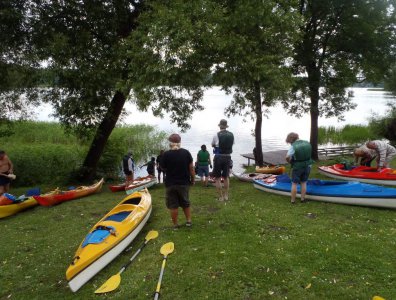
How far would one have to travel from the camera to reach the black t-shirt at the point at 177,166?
23.3 feet

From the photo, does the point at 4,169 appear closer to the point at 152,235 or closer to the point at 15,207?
the point at 15,207

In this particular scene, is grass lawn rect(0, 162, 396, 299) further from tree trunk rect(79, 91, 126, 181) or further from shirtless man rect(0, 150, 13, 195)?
tree trunk rect(79, 91, 126, 181)

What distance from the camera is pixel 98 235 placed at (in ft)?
22.3

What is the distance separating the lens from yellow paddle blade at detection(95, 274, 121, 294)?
5473mm

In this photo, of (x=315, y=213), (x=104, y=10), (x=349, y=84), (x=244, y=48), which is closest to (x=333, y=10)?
(x=349, y=84)

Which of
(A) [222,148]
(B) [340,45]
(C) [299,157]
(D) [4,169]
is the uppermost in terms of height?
(B) [340,45]

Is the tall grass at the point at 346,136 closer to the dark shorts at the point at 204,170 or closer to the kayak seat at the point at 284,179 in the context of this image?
the dark shorts at the point at 204,170

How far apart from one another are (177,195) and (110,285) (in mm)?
2473

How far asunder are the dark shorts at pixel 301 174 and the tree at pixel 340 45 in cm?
966

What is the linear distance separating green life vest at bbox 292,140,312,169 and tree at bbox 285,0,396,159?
9395 millimetres

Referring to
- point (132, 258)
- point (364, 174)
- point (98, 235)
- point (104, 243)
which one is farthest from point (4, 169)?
point (364, 174)

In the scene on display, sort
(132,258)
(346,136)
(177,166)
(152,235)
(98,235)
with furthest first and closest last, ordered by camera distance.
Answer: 1. (346,136)
2. (152,235)
3. (177,166)
4. (98,235)
5. (132,258)

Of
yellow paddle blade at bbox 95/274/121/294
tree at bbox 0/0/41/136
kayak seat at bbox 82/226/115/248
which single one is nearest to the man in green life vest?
kayak seat at bbox 82/226/115/248

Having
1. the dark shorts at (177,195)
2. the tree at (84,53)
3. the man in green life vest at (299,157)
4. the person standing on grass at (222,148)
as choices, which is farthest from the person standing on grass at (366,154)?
the dark shorts at (177,195)
